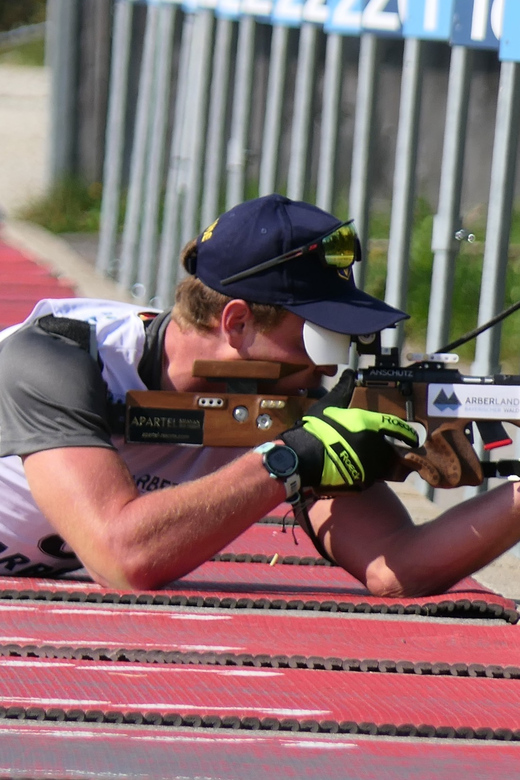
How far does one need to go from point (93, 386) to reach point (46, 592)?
1.62 feet

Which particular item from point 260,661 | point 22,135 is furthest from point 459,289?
point 22,135

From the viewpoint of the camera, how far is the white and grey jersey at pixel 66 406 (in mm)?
3031

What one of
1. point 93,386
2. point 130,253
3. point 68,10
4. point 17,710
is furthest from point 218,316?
point 68,10

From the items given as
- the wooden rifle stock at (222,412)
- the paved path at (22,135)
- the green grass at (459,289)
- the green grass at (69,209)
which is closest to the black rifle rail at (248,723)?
the wooden rifle stock at (222,412)

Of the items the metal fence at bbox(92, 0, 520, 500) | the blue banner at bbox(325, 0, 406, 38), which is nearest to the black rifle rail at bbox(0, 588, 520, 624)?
the metal fence at bbox(92, 0, 520, 500)

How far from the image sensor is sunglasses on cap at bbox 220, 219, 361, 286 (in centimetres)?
322

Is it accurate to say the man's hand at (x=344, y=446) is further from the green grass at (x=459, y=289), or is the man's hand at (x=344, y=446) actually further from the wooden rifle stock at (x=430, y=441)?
the green grass at (x=459, y=289)

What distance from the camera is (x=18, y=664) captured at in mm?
2574

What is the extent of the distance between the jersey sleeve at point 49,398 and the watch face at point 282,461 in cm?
35

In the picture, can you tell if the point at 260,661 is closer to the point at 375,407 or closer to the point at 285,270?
the point at 375,407

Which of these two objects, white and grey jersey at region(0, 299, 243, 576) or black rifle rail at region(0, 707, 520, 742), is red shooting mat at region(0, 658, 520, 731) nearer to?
black rifle rail at region(0, 707, 520, 742)

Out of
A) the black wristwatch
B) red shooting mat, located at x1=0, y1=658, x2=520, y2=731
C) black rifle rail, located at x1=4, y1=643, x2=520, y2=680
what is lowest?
black rifle rail, located at x1=4, y1=643, x2=520, y2=680

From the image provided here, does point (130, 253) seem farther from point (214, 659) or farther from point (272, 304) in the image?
point (214, 659)

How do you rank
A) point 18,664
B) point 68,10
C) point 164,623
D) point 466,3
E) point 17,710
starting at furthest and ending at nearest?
1. point 68,10
2. point 466,3
3. point 164,623
4. point 18,664
5. point 17,710
